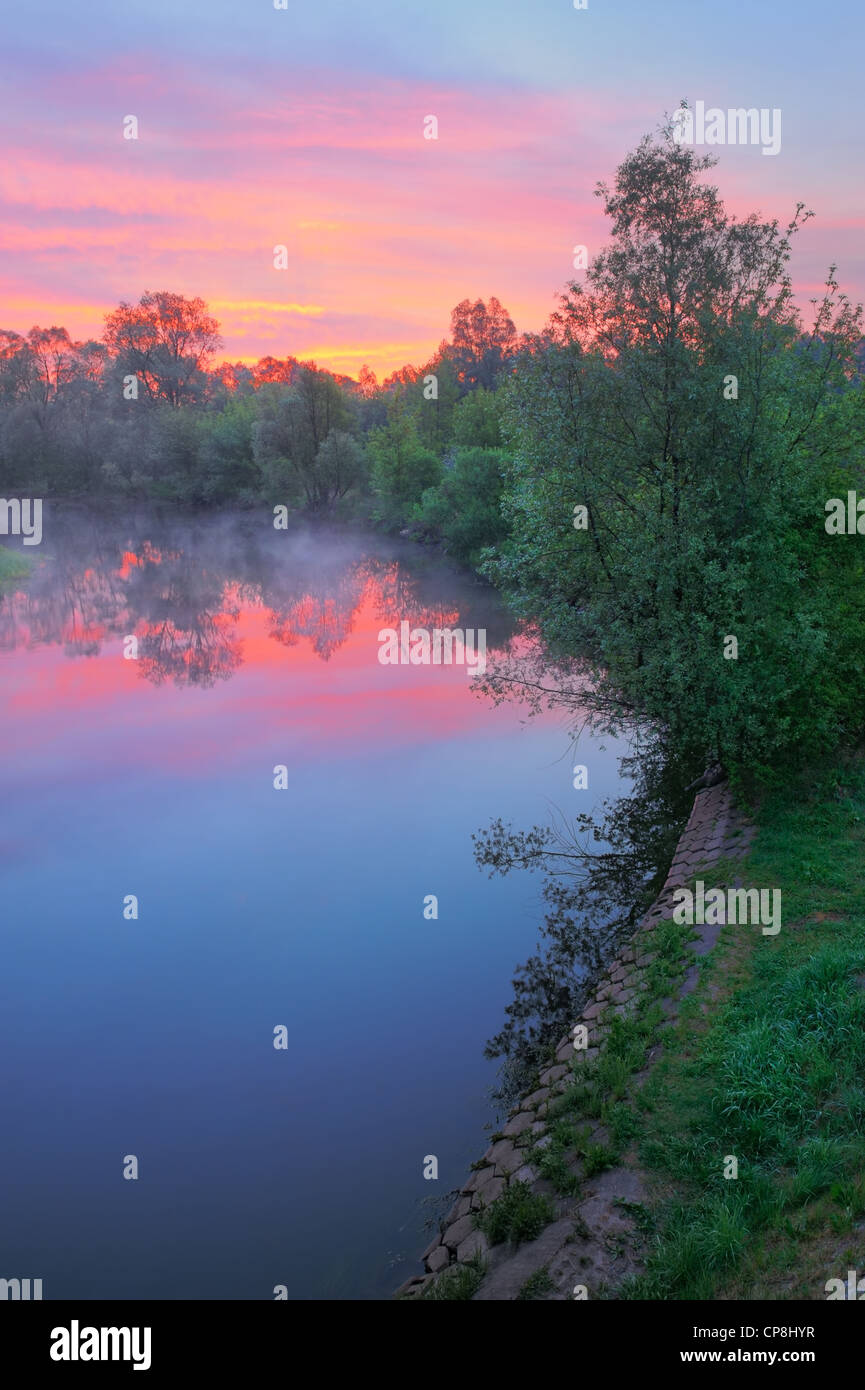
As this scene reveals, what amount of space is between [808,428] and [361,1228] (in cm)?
1634

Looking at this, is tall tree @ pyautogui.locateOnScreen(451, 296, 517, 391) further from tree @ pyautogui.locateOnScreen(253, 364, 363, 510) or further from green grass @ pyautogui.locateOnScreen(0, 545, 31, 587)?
green grass @ pyautogui.locateOnScreen(0, 545, 31, 587)

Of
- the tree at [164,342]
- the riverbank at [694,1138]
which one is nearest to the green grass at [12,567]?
the tree at [164,342]

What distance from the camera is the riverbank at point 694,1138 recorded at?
6469 millimetres

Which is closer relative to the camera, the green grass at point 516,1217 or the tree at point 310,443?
the green grass at point 516,1217

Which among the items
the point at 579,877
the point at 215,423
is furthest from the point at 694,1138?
the point at 215,423
